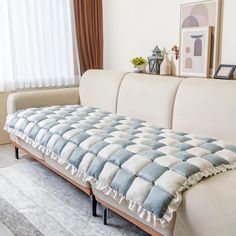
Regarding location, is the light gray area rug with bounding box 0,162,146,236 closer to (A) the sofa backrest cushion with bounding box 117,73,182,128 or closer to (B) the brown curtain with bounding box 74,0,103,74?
(A) the sofa backrest cushion with bounding box 117,73,182,128

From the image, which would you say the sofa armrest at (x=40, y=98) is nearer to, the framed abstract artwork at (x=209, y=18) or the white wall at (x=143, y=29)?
the white wall at (x=143, y=29)

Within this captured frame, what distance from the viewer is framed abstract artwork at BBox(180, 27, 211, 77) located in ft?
9.01

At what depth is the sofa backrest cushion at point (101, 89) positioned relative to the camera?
3.19m

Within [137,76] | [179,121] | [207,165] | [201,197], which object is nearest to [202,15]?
[137,76]

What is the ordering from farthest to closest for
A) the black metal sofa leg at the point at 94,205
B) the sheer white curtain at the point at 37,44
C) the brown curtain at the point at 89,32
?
the brown curtain at the point at 89,32 < the sheer white curtain at the point at 37,44 < the black metal sofa leg at the point at 94,205

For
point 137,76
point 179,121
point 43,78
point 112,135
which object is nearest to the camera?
point 112,135

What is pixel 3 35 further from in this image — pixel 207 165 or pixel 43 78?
pixel 207 165

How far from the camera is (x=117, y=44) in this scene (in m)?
3.90

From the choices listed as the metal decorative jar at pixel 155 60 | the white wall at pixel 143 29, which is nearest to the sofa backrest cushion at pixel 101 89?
the metal decorative jar at pixel 155 60

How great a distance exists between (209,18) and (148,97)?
0.83 m

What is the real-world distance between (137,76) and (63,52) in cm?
132

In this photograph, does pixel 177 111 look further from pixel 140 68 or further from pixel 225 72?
pixel 140 68

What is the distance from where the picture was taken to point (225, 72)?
8.38 ft

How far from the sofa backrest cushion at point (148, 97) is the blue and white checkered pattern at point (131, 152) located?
0.12m
